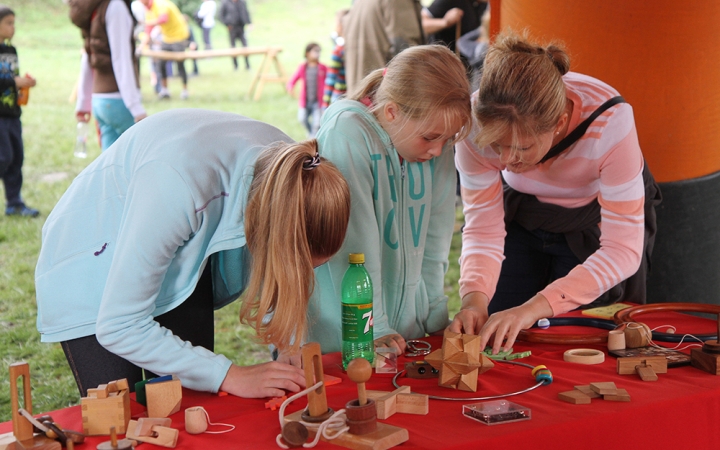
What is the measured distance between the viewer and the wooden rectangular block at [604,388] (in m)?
1.36

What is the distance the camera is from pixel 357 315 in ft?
4.89

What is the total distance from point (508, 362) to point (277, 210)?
0.65 metres

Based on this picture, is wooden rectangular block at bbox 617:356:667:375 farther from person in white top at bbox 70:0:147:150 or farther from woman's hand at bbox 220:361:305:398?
person in white top at bbox 70:0:147:150

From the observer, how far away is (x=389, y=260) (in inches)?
72.7

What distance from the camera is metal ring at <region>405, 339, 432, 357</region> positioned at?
1.63 metres

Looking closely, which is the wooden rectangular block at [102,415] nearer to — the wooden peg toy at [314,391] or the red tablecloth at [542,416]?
the red tablecloth at [542,416]

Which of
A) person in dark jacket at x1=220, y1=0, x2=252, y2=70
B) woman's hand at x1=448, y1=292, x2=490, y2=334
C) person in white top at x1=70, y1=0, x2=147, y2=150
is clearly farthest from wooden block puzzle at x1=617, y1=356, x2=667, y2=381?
person in dark jacket at x1=220, y1=0, x2=252, y2=70

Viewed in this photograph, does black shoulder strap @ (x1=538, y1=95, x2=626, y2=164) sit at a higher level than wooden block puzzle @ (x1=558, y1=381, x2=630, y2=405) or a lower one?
higher

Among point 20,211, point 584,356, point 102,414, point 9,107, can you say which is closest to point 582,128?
point 584,356

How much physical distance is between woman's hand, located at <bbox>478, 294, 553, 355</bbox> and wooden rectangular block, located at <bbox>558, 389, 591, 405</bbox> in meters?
0.26

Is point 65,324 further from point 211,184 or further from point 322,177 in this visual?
point 322,177

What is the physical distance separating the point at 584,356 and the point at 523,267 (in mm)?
667

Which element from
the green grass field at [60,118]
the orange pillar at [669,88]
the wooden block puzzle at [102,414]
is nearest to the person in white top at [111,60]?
the green grass field at [60,118]

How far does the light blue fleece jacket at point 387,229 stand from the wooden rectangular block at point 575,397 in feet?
1.57
